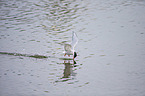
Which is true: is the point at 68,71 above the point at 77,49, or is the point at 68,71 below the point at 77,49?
below

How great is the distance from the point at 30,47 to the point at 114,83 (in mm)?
4950

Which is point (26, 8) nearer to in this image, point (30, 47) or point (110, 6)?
point (110, 6)

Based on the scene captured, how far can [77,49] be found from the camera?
12625mm

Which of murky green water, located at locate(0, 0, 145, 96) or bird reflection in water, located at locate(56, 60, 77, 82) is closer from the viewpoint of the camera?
murky green water, located at locate(0, 0, 145, 96)

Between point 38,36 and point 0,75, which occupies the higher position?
point 38,36

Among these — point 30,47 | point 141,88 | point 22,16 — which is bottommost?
point 141,88

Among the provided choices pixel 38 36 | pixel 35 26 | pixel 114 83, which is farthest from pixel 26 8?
pixel 114 83

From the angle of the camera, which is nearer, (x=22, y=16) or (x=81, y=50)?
(x=81, y=50)

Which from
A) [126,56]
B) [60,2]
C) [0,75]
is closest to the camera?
[0,75]

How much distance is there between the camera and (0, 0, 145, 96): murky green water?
9188 mm

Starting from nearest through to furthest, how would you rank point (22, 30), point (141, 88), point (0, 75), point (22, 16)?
point (141, 88) < point (0, 75) < point (22, 30) < point (22, 16)

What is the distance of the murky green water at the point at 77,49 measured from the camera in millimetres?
9188

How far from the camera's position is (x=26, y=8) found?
1962cm

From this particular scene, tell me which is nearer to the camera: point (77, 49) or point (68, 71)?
point (68, 71)
